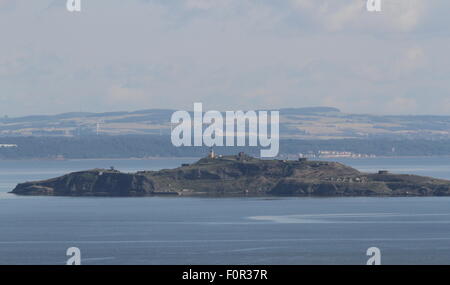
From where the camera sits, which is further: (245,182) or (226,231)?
(245,182)

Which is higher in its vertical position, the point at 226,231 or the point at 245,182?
the point at 245,182

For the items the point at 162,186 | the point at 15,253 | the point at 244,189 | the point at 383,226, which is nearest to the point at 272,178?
the point at 244,189

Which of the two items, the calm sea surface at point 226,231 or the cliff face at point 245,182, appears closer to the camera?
the calm sea surface at point 226,231

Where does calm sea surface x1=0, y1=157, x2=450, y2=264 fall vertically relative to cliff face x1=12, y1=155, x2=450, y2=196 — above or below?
below

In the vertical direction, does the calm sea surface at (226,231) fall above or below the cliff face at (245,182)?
below
